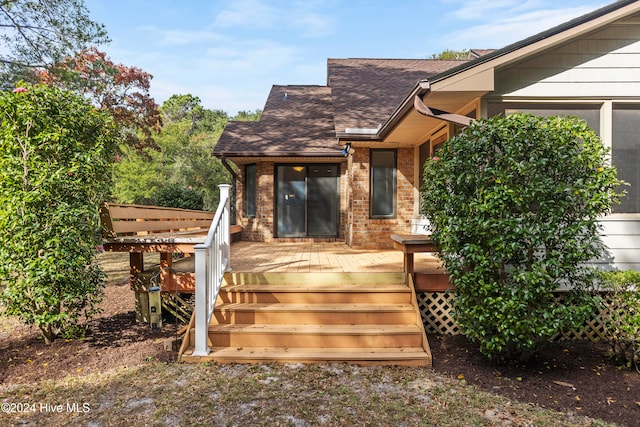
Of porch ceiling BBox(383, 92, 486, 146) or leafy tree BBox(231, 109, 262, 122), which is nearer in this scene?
porch ceiling BBox(383, 92, 486, 146)

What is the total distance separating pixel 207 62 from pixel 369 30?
Answer: 17.1 m

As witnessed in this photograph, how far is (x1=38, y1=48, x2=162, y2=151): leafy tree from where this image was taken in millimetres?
9961

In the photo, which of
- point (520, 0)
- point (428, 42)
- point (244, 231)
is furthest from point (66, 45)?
point (428, 42)

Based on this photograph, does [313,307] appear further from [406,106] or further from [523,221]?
[406,106]

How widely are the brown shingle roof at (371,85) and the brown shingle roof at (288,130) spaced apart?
0.80 m

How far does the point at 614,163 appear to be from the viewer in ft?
15.6

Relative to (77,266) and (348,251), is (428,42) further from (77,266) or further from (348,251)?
(77,266)

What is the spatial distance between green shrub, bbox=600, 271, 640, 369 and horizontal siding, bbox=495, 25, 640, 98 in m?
2.36

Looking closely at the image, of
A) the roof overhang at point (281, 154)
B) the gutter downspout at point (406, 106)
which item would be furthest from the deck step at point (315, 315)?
the roof overhang at point (281, 154)

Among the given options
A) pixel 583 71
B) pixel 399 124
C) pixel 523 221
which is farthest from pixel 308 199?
pixel 523 221

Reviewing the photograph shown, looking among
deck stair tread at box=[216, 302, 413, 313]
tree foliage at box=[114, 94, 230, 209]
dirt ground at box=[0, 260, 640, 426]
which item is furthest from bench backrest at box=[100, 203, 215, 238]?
tree foliage at box=[114, 94, 230, 209]

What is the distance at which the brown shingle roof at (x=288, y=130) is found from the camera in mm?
9695

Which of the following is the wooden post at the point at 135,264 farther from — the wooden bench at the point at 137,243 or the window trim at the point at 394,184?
the window trim at the point at 394,184

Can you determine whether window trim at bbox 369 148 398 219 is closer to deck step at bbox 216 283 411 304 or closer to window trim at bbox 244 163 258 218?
window trim at bbox 244 163 258 218
